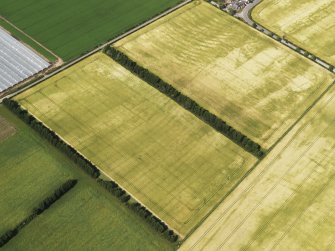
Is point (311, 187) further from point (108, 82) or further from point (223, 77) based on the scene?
point (108, 82)

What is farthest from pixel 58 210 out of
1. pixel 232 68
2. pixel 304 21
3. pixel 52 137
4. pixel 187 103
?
pixel 304 21

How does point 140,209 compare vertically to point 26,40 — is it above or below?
below

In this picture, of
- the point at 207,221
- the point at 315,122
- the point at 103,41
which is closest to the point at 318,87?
the point at 315,122

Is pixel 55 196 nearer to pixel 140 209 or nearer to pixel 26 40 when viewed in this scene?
pixel 140 209

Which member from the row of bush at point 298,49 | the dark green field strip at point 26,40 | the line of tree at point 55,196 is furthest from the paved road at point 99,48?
the line of tree at point 55,196

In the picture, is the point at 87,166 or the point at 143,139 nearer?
the point at 87,166

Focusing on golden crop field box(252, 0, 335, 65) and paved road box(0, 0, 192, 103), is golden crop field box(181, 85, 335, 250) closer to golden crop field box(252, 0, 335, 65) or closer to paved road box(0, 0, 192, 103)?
golden crop field box(252, 0, 335, 65)
